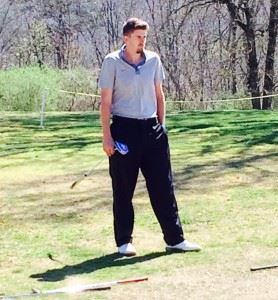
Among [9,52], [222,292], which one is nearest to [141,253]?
[222,292]

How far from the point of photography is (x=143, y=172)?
5.10m

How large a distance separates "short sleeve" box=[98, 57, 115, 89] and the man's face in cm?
15

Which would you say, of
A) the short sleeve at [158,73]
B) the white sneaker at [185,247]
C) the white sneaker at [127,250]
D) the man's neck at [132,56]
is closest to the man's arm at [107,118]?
the man's neck at [132,56]

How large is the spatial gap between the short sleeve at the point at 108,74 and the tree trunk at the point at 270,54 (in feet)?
63.3

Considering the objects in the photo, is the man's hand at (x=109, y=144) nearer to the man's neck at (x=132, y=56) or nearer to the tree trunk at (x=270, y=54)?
the man's neck at (x=132, y=56)

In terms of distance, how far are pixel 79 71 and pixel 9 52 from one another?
8651 millimetres

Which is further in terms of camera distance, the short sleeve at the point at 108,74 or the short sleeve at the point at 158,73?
the short sleeve at the point at 158,73

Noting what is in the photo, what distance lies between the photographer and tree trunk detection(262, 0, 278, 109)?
24359 millimetres

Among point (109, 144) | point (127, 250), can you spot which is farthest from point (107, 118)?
point (127, 250)

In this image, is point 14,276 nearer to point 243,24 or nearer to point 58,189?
point 58,189

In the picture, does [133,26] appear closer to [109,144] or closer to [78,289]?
[109,144]

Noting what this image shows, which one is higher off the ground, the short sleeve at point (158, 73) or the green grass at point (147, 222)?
the short sleeve at point (158, 73)

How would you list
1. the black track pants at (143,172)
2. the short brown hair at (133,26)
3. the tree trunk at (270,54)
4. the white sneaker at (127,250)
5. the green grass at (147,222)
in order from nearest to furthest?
the green grass at (147,222) < the short brown hair at (133,26) < the black track pants at (143,172) < the white sneaker at (127,250) < the tree trunk at (270,54)

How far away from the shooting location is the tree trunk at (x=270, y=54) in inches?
959
